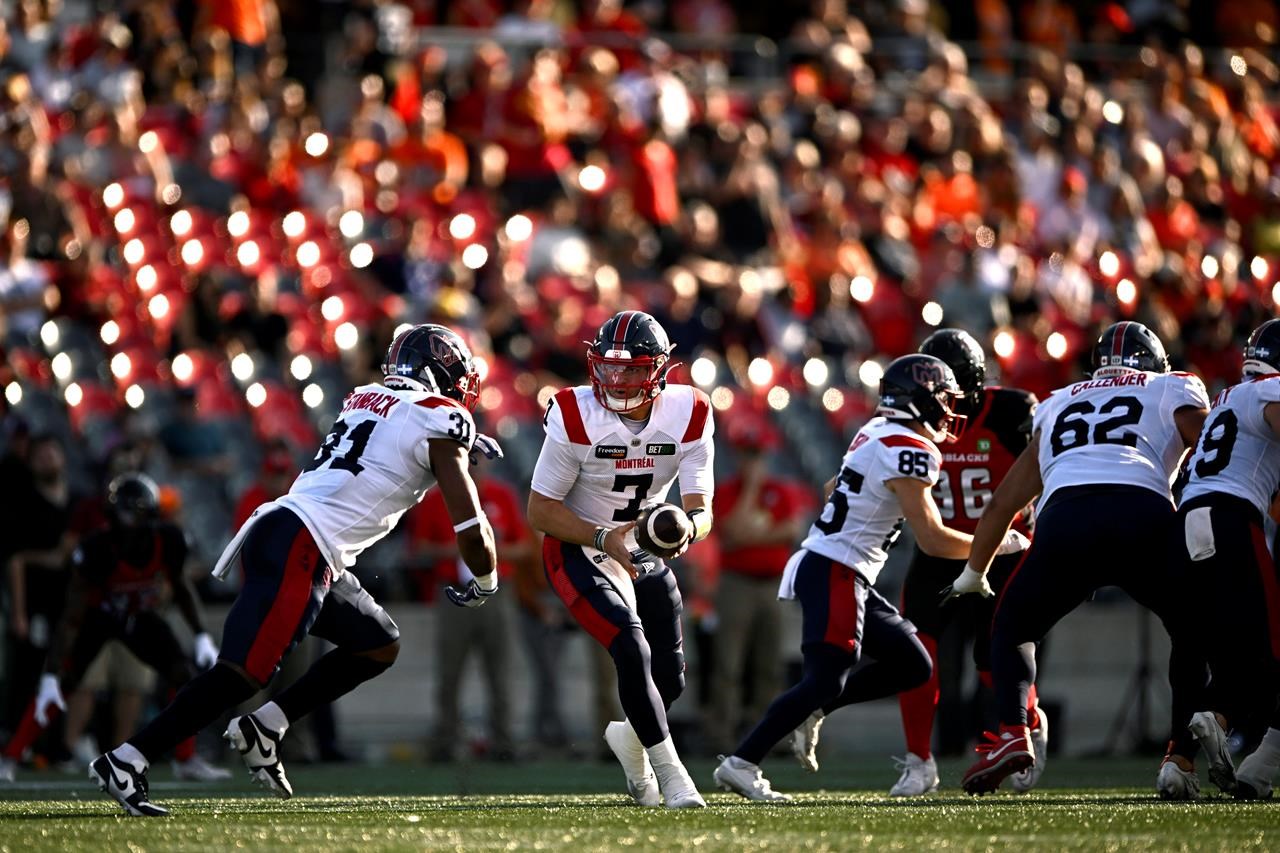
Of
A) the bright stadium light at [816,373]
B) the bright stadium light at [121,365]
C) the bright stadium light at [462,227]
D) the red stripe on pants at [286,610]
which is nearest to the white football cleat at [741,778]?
the red stripe on pants at [286,610]

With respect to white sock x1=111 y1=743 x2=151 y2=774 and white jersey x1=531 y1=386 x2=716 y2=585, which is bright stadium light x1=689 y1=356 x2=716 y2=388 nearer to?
white jersey x1=531 y1=386 x2=716 y2=585

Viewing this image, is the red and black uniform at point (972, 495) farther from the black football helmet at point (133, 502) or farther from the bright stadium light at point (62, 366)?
the bright stadium light at point (62, 366)

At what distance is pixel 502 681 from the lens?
1232 centimetres

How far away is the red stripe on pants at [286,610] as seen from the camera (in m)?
7.05

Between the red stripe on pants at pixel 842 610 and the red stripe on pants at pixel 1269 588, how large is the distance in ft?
5.03

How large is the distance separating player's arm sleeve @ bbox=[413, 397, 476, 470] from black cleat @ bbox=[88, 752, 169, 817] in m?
1.48

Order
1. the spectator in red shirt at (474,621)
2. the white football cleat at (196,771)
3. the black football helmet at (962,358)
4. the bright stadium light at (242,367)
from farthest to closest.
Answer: the bright stadium light at (242,367)
the spectator in red shirt at (474,621)
the white football cleat at (196,771)
the black football helmet at (962,358)

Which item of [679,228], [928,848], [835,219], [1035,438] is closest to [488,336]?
[679,228]

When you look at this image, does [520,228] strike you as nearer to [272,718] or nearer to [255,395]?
[255,395]

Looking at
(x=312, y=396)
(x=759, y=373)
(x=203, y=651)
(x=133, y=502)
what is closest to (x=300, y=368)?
(x=312, y=396)

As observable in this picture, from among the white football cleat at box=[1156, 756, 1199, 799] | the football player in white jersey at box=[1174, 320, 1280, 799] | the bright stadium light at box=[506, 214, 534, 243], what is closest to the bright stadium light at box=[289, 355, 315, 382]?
the bright stadium light at box=[506, 214, 534, 243]

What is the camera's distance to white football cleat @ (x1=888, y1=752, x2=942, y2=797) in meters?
8.31

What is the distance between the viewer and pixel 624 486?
769 cm

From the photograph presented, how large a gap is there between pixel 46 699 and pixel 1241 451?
228 inches
